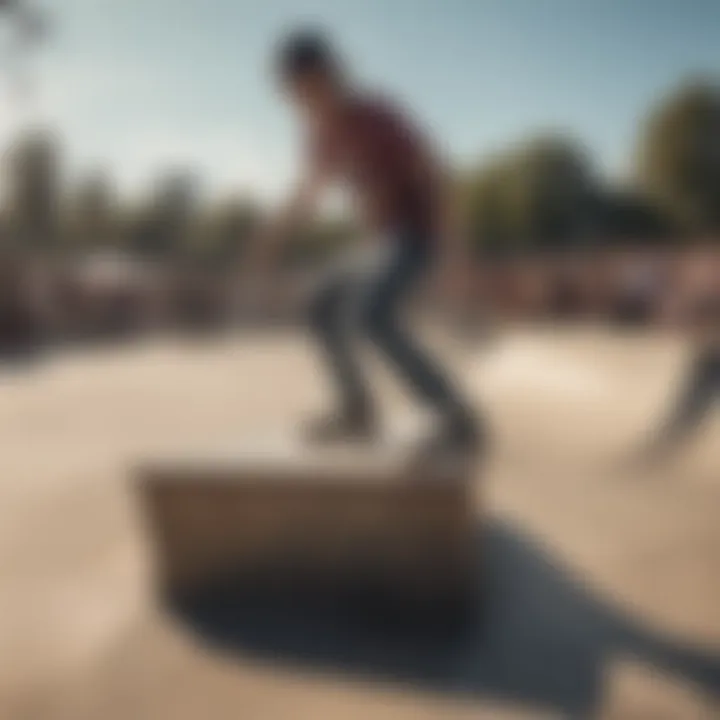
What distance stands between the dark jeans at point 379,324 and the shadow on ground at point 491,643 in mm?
449

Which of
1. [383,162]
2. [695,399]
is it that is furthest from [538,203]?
[383,162]

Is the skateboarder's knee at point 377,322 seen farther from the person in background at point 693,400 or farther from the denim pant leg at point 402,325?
the person in background at point 693,400

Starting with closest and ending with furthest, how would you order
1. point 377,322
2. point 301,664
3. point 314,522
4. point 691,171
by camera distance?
point 301,664
point 314,522
point 377,322
point 691,171

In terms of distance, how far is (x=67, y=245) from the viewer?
4.59m

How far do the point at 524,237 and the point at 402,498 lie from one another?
4919 mm

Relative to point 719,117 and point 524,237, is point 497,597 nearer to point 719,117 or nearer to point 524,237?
point 719,117

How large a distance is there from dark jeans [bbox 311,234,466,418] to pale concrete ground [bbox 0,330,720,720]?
0.22m

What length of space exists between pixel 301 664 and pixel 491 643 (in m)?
0.33

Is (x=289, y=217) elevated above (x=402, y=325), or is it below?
above

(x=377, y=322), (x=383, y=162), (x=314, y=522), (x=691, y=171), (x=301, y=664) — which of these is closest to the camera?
(x=301, y=664)

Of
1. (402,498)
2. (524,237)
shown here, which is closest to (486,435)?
(402,498)

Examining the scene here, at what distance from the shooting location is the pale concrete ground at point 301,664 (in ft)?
3.94

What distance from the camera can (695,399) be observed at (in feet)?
8.66

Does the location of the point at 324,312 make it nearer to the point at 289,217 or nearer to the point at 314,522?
the point at 289,217
